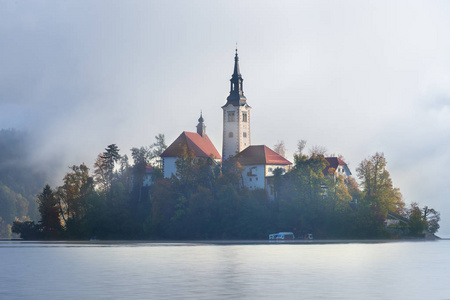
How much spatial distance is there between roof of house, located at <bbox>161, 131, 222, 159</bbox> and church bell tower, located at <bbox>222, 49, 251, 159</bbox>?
355 cm

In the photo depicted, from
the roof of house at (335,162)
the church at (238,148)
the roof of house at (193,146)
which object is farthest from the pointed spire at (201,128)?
the roof of house at (335,162)

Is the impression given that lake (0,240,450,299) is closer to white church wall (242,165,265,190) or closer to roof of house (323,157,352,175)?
white church wall (242,165,265,190)

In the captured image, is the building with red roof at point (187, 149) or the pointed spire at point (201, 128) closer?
the building with red roof at point (187, 149)

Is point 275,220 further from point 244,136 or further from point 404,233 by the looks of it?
point 244,136

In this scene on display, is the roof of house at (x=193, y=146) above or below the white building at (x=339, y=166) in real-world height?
above

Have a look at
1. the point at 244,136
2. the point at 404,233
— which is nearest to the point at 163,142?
the point at 244,136

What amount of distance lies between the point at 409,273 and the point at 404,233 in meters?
75.4

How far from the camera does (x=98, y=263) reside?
165 feet

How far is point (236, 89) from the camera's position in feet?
501

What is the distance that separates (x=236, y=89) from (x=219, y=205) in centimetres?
4227

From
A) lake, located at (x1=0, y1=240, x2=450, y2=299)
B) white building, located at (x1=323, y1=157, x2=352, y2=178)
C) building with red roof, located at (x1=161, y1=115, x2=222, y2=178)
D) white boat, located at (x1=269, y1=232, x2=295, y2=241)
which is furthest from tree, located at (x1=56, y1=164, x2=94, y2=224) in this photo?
lake, located at (x1=0, y1=240, x2=450, y2=299)

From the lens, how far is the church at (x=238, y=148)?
448 ft

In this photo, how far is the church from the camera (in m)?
136

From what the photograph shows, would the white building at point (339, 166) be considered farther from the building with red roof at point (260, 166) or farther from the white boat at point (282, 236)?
the white boat at point (282, 236)
